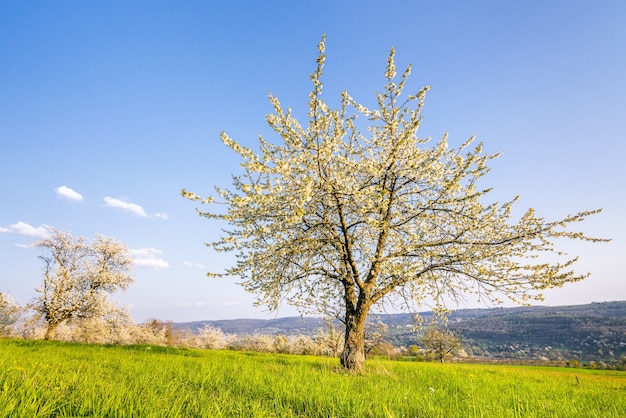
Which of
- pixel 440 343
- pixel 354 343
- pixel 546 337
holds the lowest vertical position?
pixel 546 337

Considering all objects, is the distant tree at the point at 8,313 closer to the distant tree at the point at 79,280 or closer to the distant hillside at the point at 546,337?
the distant tree at the point at 79,280

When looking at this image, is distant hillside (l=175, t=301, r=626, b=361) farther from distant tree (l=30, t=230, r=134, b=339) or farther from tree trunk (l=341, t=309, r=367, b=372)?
tree trunk (l=341, t=309, r=367, b=372)

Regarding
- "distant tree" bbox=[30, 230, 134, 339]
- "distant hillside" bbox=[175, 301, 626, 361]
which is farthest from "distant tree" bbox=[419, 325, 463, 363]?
"distant tree" bbox=[30, 230, 134, 339]

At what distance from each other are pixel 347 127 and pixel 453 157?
13.8 feet

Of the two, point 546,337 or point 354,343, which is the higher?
point 354,343

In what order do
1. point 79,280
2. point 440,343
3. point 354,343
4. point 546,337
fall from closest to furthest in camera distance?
point 354,343 → point 79,280 → point 440,343 → point 546,337

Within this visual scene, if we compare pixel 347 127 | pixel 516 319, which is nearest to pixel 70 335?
pixel 347 127

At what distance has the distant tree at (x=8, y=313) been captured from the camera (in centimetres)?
4075

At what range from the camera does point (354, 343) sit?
454 inches

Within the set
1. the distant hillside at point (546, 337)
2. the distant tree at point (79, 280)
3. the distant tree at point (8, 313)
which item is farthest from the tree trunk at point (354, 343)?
the distant hillside at point (546, 337)

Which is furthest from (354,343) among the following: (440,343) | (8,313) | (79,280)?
(440,343)

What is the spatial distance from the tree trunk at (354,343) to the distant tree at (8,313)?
47.7m

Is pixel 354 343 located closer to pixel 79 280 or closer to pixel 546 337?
pixel 79 280

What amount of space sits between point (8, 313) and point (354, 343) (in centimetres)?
5046
